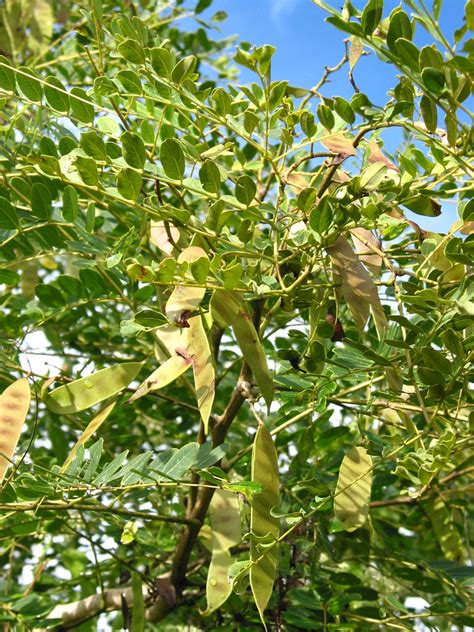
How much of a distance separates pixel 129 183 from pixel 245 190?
0.11 m

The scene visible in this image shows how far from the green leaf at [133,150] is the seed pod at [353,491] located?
1.14 feet

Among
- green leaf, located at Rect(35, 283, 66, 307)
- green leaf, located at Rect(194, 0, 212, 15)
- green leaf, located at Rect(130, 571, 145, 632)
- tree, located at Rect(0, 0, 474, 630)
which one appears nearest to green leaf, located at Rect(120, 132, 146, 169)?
tree, located at Rect(0, 0, 474, 630)

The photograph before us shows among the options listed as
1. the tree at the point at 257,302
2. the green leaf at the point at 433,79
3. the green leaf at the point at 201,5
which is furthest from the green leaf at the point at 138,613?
the green leaf at the point at 201,5

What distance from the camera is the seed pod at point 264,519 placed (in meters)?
0.73

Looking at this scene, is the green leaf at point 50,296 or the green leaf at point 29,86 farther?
the green leaf at point 50,296

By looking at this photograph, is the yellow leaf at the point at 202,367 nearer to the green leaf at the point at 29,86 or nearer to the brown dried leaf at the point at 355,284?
the brown dried leaf at the point at 355,284

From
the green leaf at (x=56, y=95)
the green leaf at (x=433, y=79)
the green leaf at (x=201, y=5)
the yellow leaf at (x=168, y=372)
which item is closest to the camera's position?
the green leaf at (x=433, y=79)

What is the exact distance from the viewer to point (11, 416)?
0.79 metres

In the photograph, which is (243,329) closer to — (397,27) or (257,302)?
(257,302)

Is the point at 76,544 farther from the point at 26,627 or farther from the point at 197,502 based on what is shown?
the point at 197,502

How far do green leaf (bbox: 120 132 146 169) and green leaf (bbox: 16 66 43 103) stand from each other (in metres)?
0.21

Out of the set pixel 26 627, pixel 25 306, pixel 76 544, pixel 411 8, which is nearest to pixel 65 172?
pixel 411 8

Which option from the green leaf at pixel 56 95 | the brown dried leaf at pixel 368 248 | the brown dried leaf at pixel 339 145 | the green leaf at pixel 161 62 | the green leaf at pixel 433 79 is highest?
the green leaf at pixel 56 95

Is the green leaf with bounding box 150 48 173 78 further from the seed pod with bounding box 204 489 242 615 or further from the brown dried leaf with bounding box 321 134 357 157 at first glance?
the seed pod with bounding box 204 489 242 615
